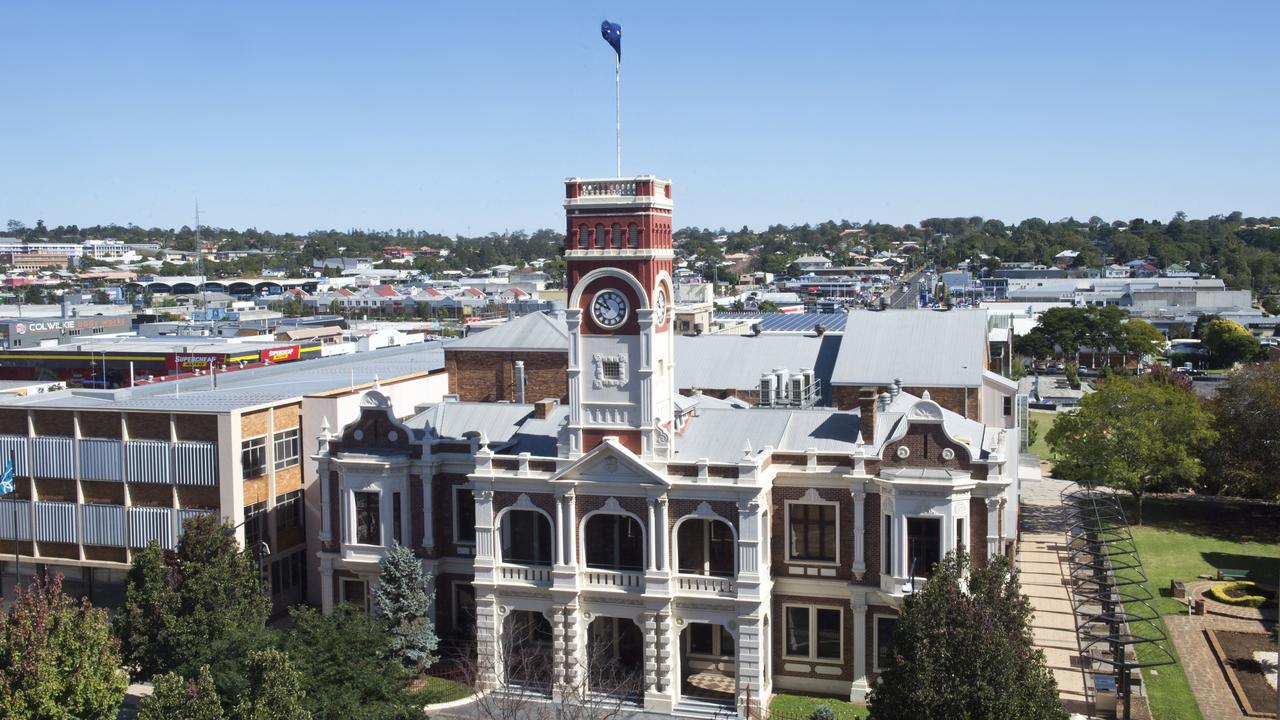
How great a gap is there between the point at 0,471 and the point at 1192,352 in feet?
444

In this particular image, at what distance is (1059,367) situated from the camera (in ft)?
495

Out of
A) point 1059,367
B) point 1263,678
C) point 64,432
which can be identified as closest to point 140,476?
point 64,432

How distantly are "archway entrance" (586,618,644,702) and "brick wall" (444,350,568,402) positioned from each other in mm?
17689

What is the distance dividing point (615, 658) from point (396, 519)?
9.13m

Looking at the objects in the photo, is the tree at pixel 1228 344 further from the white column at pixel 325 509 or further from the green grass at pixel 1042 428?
the white column at pixel 325 509

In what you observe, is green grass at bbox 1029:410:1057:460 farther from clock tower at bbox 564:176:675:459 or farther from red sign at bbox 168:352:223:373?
red sign at bbox 168:352:223:373

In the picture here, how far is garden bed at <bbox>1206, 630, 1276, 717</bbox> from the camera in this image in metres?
39.3

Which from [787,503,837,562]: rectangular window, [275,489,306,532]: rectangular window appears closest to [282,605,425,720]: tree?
[787,503,837,562]: rectangular window

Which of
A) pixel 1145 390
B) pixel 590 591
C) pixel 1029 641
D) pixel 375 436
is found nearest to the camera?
pixel 1029 641

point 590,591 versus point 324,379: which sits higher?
point 324,379

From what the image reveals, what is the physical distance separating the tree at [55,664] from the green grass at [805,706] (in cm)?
1927

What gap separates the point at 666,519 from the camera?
38906 mm

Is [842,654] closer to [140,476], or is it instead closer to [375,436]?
[375,436]

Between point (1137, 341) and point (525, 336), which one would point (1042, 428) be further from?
point (525, 336)
